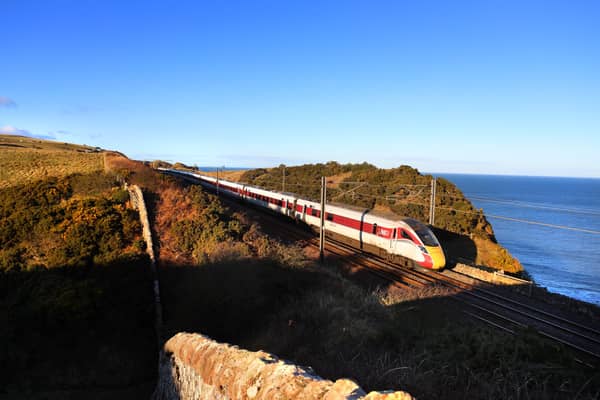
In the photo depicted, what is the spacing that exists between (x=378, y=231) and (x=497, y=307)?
7.24 meters

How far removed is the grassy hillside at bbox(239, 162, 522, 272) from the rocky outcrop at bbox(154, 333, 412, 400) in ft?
60.8

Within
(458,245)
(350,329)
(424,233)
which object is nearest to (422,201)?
(458,245)

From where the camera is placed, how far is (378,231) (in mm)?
20359

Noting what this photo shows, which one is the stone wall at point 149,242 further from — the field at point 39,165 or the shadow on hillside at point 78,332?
→ the field at point 39,165

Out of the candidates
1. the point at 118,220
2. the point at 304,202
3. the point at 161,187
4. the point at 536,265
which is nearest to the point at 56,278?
the point at 118,220

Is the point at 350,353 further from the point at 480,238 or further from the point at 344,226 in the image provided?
the point at 480,238

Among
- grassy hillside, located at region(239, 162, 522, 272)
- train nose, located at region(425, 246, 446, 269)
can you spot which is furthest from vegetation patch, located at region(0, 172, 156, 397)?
grassy hillside, located at region(239, 162, 522, 272)

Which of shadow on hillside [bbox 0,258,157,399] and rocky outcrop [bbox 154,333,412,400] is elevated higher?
rocky outcrop [bbox 154,333,412,400]

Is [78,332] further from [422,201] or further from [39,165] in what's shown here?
[422,201]

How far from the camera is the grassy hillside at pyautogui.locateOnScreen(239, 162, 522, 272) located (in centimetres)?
2964

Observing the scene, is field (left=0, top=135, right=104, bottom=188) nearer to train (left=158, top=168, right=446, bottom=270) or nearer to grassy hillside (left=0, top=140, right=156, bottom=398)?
grassy hillside (left=0, top=140, right=156, bottom=398)

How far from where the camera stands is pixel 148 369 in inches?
462

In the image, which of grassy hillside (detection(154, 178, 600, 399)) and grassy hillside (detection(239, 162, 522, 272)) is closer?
grassy hillside (detection(154, 178, 600, 399))

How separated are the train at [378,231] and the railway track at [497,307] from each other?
715 millimetres
